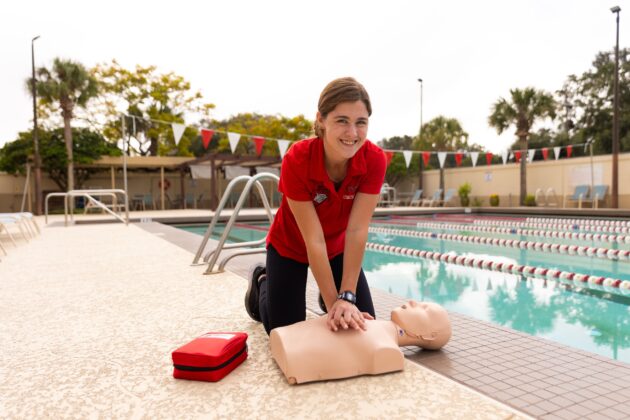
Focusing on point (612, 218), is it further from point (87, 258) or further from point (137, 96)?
point (137, 96)

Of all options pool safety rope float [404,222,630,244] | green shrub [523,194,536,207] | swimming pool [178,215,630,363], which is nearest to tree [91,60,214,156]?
pool safety rope float [404,222,630,244]

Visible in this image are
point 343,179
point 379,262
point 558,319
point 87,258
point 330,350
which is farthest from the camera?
point 379,262

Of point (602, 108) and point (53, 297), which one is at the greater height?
point (602, 108)

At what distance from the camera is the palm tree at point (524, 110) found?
18.1 m

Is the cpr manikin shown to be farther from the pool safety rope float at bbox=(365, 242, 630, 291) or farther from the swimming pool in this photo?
the pool safety rope float at bbox=(365, 242, 630, 291)

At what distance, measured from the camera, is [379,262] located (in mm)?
6684

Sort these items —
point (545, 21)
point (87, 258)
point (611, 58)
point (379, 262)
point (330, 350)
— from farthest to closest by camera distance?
point (611, 58), point (545, 21), point (379, 262), point (87, 258), point (330, 350)

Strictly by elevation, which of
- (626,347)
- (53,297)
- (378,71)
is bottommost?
(626,347)

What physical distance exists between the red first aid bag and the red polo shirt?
513mm

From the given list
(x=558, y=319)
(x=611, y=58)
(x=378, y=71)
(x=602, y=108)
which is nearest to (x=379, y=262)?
(x=558, y=319)

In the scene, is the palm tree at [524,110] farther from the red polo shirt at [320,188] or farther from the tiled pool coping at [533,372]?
the red polo shirt at [320,188]

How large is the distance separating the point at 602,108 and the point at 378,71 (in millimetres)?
19281

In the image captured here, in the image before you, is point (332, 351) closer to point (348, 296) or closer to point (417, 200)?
point (348, 296)

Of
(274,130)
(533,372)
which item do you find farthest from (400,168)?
(533,372)
